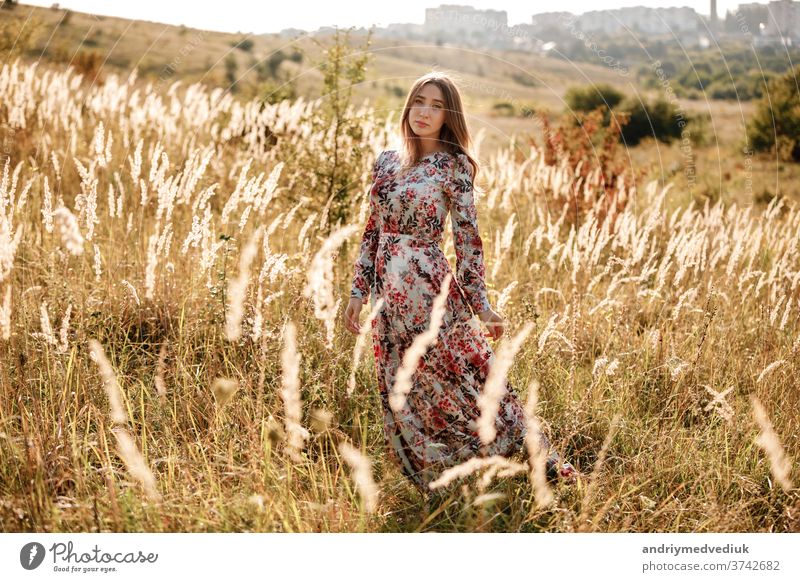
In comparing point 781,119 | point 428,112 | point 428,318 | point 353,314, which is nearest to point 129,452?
point 353,314

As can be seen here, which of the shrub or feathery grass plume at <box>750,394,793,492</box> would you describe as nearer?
feathery grass plume at <box>750,394,793,492</box>

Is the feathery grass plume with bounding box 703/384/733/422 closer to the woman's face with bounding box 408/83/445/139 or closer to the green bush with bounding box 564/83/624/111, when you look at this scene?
the woman's face with bounding box 408/83/445/139

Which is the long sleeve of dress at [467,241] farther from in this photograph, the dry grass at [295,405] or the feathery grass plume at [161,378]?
the feathery grass plume at [161,378]

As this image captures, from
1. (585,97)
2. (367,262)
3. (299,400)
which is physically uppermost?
(585,97)

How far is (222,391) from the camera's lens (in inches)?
114

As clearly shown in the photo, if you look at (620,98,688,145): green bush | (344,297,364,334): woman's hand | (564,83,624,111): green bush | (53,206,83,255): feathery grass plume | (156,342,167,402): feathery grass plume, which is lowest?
(156,342,167,402): feathery grass plume

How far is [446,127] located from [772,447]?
185cm

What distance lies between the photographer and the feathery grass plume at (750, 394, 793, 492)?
267cm

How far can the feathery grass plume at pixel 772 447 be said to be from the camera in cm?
267

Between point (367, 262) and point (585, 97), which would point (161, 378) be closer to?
point (367, 262)

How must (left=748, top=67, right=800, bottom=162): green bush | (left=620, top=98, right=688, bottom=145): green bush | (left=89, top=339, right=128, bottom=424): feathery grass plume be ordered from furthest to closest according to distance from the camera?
(left=620, top=98, right=688, bottom=145): green bush < (left=748, top=67, right=800, bottom=162): green bush < (left=89, top=339, right=128, bottom=424): feathery grass plume

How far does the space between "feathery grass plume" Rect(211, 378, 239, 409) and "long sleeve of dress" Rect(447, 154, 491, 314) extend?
1.05 meters

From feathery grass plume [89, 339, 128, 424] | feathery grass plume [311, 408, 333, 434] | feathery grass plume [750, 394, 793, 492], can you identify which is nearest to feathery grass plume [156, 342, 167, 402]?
feathery grass plume [89, 339, 128, 424]
